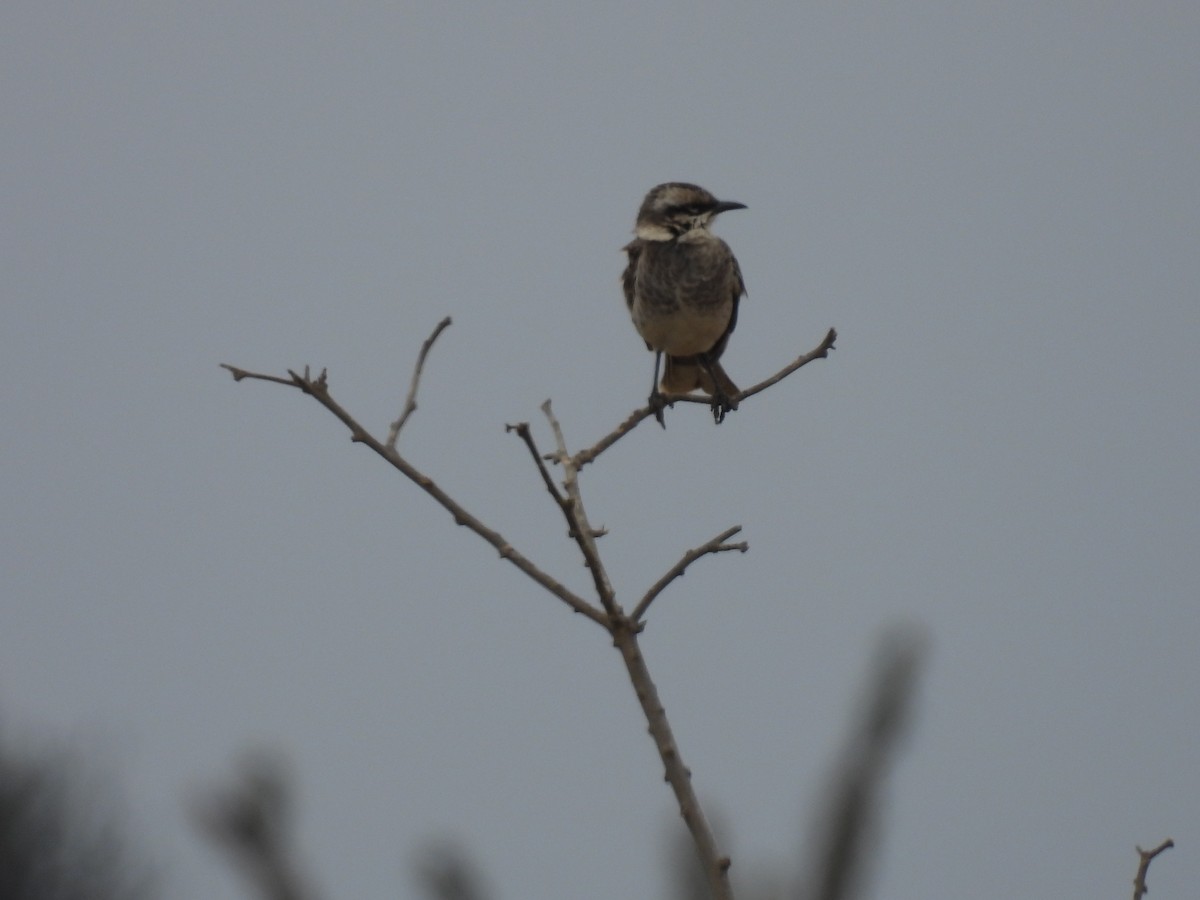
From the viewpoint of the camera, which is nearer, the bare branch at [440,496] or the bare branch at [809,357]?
the bare branch at [440,496]

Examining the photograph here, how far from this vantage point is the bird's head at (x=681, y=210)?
7992mm

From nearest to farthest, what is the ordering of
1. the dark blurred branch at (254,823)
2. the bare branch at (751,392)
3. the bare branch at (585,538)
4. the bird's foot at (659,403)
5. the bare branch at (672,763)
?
the dark blurred branch at (254,823) < the bare branch at (672,763) < the bare branch at (585,538) < the bare branch at (751,392) < the bird's foot at (659,403)

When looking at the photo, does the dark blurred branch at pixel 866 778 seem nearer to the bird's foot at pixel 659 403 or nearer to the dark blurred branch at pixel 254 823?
the dark blurred branch at pixel 254 823

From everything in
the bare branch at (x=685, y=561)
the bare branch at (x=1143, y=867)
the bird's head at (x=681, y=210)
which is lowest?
the bare branch at (x=1143, y=867)

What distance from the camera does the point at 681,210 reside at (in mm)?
8039

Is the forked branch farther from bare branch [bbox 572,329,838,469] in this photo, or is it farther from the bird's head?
the bird's head

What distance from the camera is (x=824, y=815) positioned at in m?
1.35

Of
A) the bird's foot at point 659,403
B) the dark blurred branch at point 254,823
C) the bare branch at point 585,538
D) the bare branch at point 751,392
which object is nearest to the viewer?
the dark blurred branch at point 254,823

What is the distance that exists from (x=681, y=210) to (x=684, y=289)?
0.49 m

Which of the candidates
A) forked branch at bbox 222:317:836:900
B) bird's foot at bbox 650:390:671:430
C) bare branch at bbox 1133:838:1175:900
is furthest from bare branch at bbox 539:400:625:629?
bird's foot at bbox 650:390:671:430

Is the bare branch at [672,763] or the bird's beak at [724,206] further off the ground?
the bird's beak at [724,206]

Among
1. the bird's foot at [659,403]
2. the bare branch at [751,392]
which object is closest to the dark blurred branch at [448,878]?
the bare branch at [751,392]

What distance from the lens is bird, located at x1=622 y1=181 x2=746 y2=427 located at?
786cm

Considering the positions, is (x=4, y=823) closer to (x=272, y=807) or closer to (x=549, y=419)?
(x=272, y=807)
